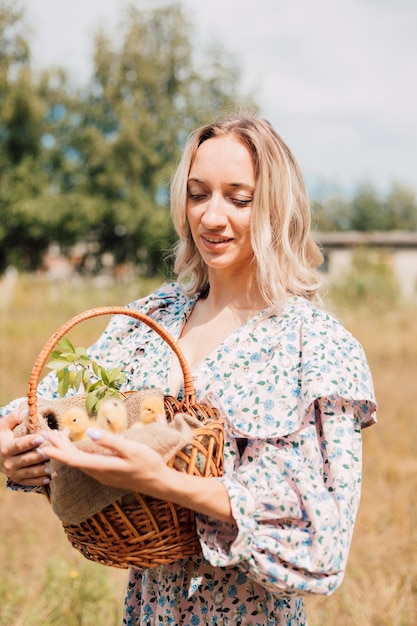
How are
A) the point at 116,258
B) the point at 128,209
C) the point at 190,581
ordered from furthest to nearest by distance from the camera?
the point at 116,258
the point at 128,209
the point at 190,581

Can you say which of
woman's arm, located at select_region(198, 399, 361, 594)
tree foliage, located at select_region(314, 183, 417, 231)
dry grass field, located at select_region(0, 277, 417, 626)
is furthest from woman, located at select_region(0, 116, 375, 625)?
tree foliage, located at select_region(314, 183, 417, 231)

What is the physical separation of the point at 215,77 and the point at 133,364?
74.4ft

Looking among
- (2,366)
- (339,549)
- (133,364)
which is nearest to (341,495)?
(339,549)

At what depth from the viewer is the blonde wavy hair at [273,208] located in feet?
5.32

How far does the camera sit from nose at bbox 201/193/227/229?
161 centimetres

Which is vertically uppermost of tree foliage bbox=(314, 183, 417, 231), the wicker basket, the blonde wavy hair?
the blonde wavy hair

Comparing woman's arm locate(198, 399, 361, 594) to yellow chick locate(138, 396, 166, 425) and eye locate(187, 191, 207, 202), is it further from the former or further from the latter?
eye locate(187, 191, 207, 202)

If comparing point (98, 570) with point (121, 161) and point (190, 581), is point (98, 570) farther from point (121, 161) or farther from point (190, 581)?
point (121, 161)

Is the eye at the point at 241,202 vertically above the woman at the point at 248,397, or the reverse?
the eye at the point at 241,202

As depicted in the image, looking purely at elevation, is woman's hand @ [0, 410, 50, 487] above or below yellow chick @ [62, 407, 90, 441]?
below

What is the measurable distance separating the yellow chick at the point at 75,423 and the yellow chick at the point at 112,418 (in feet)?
0.11

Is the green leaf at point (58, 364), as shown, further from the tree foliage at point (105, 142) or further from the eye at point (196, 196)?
the tree foliage at point (105, 142)

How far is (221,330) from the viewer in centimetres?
171

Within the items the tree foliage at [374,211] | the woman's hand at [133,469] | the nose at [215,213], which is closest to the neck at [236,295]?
the nose at [215,213]
